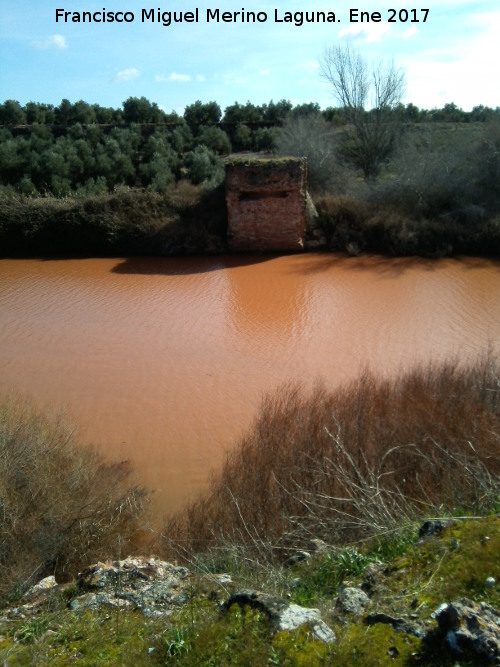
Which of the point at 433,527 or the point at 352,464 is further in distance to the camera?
the point at 352,464

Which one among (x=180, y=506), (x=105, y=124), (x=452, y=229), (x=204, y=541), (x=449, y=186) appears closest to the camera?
(x=204, y=541)

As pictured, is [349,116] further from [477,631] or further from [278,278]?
[477,631]

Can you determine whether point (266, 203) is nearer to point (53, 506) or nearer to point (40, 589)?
point (53, 506)

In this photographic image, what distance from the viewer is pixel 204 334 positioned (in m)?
11.0

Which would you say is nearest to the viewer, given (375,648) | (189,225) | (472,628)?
(472,628)

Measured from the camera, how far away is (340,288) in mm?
13383

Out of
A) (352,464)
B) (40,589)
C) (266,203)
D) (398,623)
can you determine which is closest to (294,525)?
(352,464)

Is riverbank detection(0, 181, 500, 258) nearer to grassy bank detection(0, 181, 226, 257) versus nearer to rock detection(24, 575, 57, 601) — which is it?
grassy bank detection(0, 181, 226, 257)

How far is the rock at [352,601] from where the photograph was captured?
8.77ft

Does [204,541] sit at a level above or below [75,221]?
below

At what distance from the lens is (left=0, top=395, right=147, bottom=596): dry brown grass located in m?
4.81

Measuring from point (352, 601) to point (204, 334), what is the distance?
27.8 feet

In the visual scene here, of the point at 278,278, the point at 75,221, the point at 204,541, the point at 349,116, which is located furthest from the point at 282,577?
the point at 349,116

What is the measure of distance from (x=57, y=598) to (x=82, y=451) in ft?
10.4
